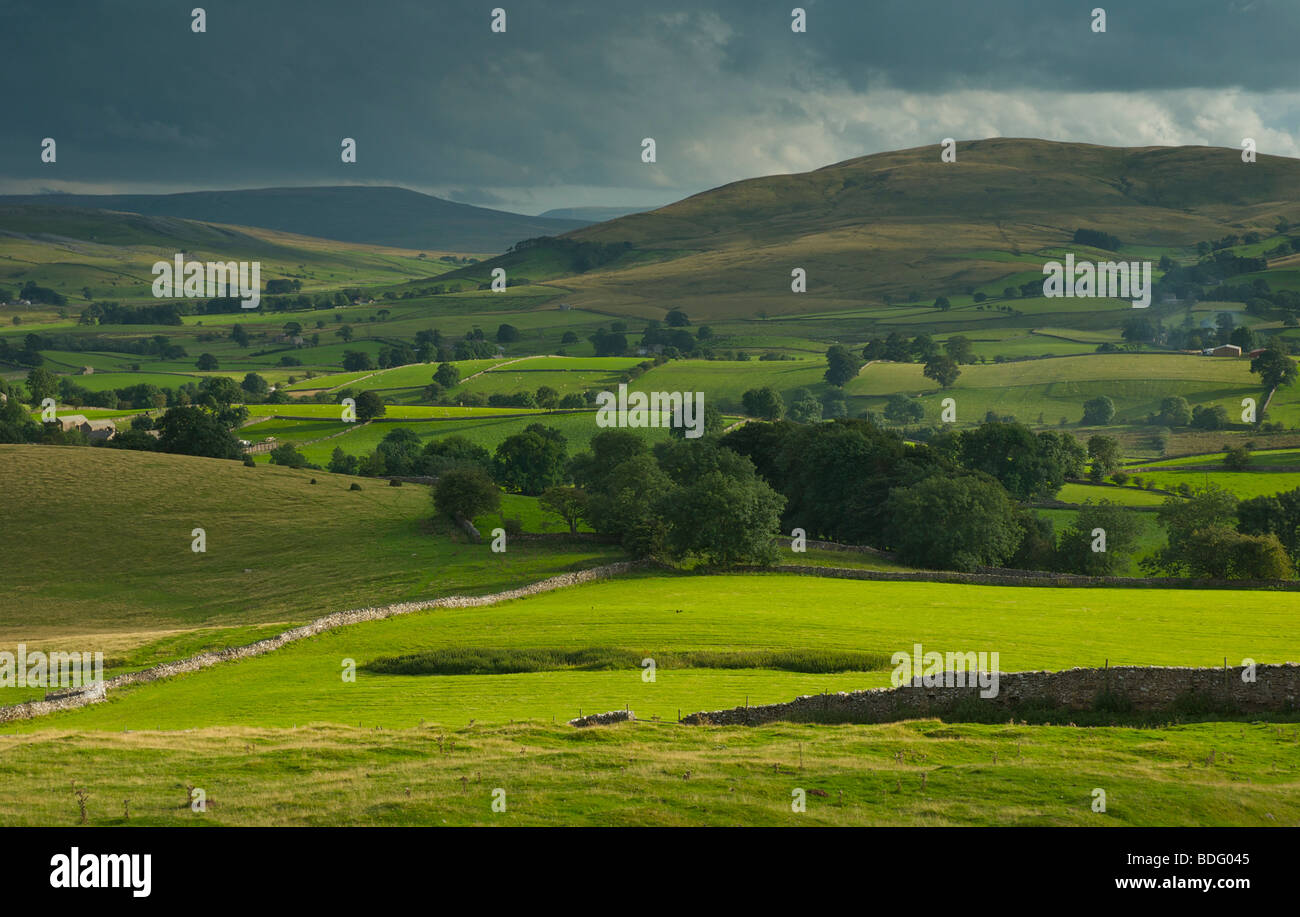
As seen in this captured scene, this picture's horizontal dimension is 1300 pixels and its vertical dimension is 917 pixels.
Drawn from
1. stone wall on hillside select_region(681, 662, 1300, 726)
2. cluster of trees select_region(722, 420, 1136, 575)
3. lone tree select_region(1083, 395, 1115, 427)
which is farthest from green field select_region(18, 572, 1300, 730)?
lone tree select_region(1083, 395, 1115, 427)

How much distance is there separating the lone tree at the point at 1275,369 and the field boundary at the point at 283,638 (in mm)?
104620

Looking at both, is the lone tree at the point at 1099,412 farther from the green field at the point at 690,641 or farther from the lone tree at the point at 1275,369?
the green field at the point at 690,641

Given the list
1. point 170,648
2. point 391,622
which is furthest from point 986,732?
point 170,648

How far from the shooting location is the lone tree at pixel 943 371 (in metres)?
156

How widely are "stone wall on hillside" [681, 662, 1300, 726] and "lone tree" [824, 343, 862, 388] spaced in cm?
12857

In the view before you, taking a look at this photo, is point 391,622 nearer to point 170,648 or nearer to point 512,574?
point 170,648

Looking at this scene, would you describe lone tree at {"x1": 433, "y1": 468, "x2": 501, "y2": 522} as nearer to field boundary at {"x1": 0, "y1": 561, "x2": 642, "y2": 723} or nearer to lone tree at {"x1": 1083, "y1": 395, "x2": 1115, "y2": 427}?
field boundary at {"x1": 0, "y1": 561, "x2": 642, "y2": 723}

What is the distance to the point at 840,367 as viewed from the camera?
525ft

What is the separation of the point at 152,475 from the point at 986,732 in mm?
81913

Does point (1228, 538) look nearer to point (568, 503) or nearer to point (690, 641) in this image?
point (690, 641)

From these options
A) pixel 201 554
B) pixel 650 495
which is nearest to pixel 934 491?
pixel 650 495

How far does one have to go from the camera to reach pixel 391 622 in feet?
172

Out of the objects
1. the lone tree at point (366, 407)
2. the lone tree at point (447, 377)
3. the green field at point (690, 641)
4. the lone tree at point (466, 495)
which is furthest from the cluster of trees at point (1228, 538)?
the lone tree at point (447, 377)

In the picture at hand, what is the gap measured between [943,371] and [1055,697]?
431ft
